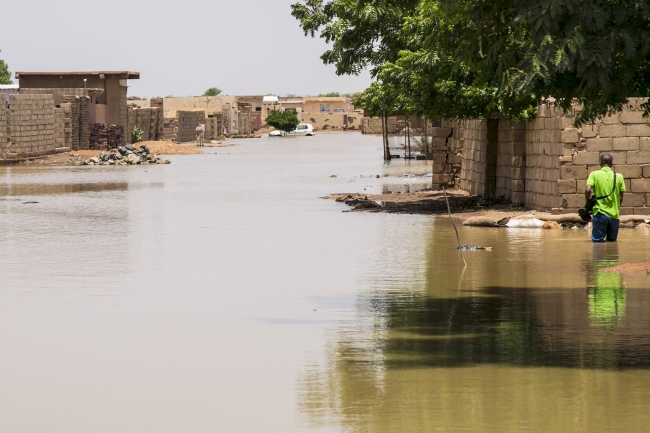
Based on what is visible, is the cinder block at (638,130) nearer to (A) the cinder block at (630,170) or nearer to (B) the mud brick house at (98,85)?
(A) the cinder block at (630,170)

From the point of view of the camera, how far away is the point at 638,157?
1958cm

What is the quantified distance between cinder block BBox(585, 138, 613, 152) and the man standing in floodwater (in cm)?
343

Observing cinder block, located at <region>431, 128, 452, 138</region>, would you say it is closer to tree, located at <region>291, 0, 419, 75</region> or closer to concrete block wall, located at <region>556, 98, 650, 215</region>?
tree, located at <region>291, 0, 419, 75</region>

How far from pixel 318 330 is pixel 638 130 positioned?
1128 cm

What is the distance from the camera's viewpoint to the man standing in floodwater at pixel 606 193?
1570 cm

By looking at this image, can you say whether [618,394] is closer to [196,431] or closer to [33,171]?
[196,431]

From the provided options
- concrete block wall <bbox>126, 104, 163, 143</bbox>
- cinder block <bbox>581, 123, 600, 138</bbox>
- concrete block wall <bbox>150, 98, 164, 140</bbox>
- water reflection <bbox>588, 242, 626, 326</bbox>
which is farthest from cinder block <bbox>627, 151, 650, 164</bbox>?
concrete block wall <bbox>150, 98, 164, 140</bbox>

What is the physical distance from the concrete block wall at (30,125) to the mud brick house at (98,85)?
6256 mm

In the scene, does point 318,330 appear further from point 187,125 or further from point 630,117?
point 187,125

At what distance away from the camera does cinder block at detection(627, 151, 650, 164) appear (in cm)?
1956

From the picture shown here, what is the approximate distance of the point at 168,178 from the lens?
38125 mm

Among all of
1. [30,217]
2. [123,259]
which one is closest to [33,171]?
[30,217]

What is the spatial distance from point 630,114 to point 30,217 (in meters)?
11.8

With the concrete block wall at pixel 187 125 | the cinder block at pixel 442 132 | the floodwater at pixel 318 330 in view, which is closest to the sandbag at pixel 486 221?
the floodwater at pixel 318 330
